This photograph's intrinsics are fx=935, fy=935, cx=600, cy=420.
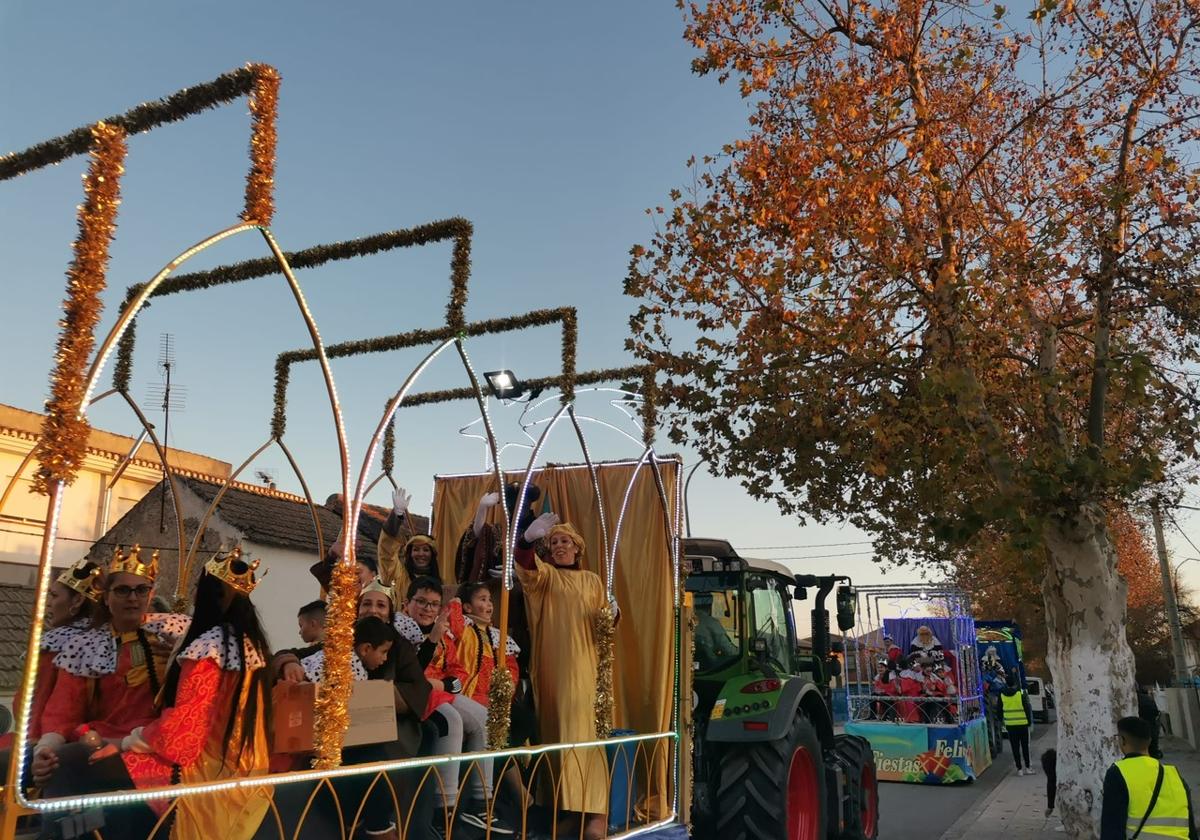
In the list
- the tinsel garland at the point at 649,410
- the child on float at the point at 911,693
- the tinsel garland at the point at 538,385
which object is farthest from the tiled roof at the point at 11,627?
the child on float at the point at 911,693

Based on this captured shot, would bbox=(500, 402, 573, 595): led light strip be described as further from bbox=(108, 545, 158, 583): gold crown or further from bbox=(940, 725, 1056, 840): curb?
bbox=(940, 725, 1056, 840): curb

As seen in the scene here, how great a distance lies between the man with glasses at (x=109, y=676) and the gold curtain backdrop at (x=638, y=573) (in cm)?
313

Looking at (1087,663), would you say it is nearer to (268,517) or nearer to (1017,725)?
(1017,725)

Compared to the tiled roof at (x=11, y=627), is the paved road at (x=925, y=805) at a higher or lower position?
lower

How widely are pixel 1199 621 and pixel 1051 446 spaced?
85.1ft

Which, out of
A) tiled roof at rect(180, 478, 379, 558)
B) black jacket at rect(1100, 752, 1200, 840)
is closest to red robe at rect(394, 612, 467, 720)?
black jacket at rect(1100, 752, 1200, 840)

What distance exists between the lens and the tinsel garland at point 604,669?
5.79m

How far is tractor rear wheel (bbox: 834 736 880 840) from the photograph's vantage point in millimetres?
7938

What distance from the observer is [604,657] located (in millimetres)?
5973

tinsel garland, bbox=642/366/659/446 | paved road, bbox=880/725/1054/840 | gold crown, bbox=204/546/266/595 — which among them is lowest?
paved road, bbox=880/725/1054/840

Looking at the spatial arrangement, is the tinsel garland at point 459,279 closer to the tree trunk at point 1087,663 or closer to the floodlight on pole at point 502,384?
the floodlight on pole at point 502,384

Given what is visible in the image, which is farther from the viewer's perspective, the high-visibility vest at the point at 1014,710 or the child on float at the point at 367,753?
the high-visibility vest at the point at 1014,710

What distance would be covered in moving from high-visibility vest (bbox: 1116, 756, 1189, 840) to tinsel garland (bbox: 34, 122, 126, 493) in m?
4.42

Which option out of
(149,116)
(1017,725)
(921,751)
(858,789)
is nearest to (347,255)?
(149,116)
